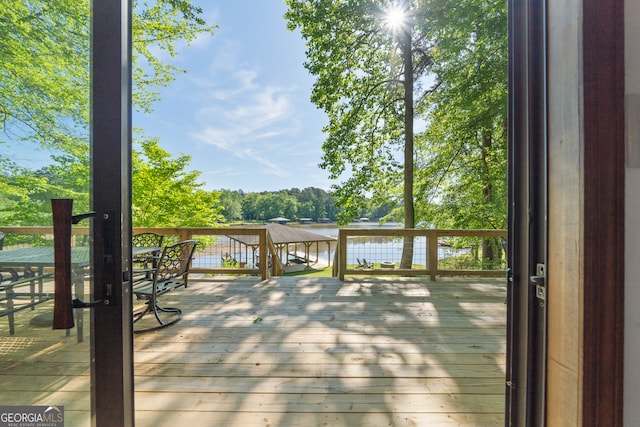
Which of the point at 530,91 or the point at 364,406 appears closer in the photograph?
the point at 530,91

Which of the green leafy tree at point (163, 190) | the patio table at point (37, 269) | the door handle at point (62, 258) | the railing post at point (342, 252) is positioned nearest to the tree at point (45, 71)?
the door handle at point (62, 258)

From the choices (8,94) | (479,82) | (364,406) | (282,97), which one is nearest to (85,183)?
(8,94)

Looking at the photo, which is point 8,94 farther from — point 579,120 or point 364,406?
point 364,406

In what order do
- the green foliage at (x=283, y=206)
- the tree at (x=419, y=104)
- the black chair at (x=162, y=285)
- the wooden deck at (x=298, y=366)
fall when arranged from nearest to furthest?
the wooden deck at (x=298, y=366), the black chair at (x=162, y=285), the tree at (x=419, y=104), the green foliage at (x=283, y=206)

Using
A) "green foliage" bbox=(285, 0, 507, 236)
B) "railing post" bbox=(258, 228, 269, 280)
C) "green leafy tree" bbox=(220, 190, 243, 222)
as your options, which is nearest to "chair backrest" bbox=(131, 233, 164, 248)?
"railing post" bbox=(258, 228, 269, 280)

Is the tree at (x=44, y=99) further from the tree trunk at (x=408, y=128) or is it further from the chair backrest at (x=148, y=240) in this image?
the tree trunk at (x=408, y=128)

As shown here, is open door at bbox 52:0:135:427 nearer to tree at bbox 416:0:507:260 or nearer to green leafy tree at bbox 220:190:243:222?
tree at bbox 416:0:507:260

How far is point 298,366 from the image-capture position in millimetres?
1946

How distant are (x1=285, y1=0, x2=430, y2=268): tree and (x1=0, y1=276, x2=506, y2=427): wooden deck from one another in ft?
15.4

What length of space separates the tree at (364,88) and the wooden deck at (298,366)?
15.4ft

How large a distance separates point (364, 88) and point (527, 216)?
7777mm

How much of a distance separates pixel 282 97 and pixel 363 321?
9.06m

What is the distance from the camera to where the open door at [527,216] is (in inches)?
30.0

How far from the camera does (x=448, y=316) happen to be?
2.87 metres
